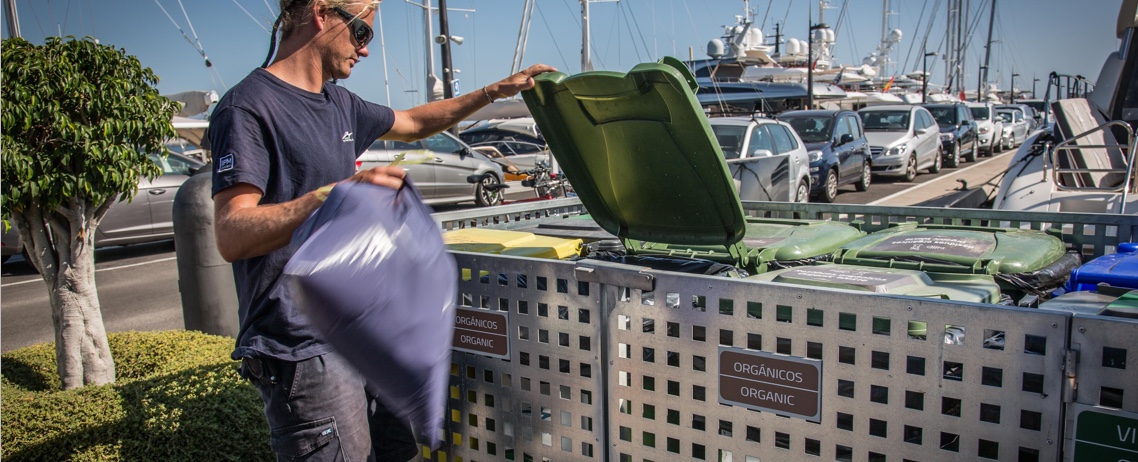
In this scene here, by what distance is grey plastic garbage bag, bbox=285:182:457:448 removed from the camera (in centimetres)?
161

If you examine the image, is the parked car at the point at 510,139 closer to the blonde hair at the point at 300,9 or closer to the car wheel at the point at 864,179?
the car wheel at the point at 864,179

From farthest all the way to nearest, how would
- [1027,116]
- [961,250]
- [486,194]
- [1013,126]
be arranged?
[1027,116] → [1013,126] → [486,194] → [961,250]

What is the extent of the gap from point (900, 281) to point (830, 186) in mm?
12883

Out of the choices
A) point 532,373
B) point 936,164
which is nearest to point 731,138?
point 532,373

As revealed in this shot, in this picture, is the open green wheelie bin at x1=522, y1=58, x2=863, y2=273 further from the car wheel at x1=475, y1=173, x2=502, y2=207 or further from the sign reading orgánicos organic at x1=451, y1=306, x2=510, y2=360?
the car wheel at x1=475, y1=173, x2=502, y2=207

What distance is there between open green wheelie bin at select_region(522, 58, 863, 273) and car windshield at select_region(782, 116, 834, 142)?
1289cm

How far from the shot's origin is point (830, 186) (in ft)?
48.4

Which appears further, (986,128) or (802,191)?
(986,128)

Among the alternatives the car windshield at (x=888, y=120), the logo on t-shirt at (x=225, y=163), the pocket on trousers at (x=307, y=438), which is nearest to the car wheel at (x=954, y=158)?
the car windshield at (x=888, y=120)

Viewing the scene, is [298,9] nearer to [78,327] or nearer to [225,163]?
[225,163]

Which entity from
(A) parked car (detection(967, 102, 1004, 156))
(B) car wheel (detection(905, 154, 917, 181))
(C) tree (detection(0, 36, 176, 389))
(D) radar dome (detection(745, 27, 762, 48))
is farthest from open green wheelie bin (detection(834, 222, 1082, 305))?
(D) radar dome (detection(745, 27, 762, 48))

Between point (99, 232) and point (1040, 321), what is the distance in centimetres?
1207

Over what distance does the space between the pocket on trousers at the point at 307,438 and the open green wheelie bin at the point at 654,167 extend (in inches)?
52.3

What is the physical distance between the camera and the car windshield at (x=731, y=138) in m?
11.3
